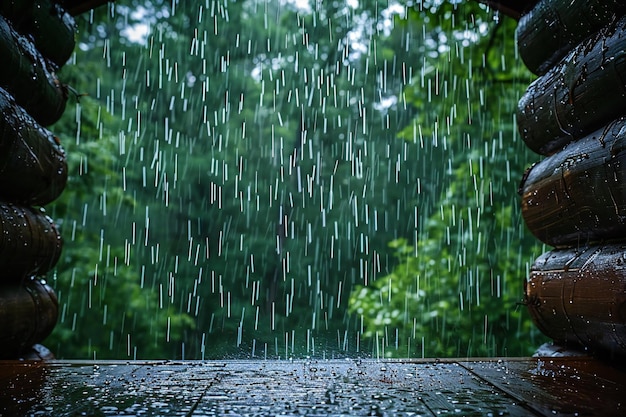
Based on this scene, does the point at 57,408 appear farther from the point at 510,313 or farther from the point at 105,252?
the point at 105,252

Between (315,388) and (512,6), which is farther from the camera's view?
(512,6)

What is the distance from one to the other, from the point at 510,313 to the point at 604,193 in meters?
4.65

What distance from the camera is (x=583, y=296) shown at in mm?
2240

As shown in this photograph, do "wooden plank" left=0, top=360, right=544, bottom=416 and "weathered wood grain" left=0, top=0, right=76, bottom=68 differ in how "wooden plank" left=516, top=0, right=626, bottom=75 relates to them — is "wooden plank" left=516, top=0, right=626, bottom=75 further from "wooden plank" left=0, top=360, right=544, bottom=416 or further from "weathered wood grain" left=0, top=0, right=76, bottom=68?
"weathered wood grain" left=0, top=0, right=76, bottom=68

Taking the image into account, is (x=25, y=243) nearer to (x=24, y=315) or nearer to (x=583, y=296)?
(x=24, y=315)

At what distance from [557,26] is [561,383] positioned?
151cm

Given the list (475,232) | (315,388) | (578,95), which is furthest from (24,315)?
(475,232)

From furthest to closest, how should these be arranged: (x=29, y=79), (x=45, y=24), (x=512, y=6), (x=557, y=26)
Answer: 1. (x=512, y=6)
2. (x=45, y=24)
3. (x=29, y=79)
4. (x=557, y=26)

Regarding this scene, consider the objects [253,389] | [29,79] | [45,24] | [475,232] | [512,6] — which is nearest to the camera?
[253,389]

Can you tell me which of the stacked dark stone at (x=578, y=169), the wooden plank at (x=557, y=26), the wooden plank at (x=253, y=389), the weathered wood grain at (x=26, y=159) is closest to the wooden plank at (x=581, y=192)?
the stacked dark stone at (x=578, y=169)

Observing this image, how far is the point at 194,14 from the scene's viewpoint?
11.0 metres

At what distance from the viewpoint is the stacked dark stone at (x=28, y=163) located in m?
2.46

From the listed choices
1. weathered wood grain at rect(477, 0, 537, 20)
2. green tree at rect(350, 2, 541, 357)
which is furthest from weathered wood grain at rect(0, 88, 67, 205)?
green tree at rect(350, 2, 541, 357)

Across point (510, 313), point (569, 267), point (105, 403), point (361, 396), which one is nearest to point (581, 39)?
point (569, 267)
